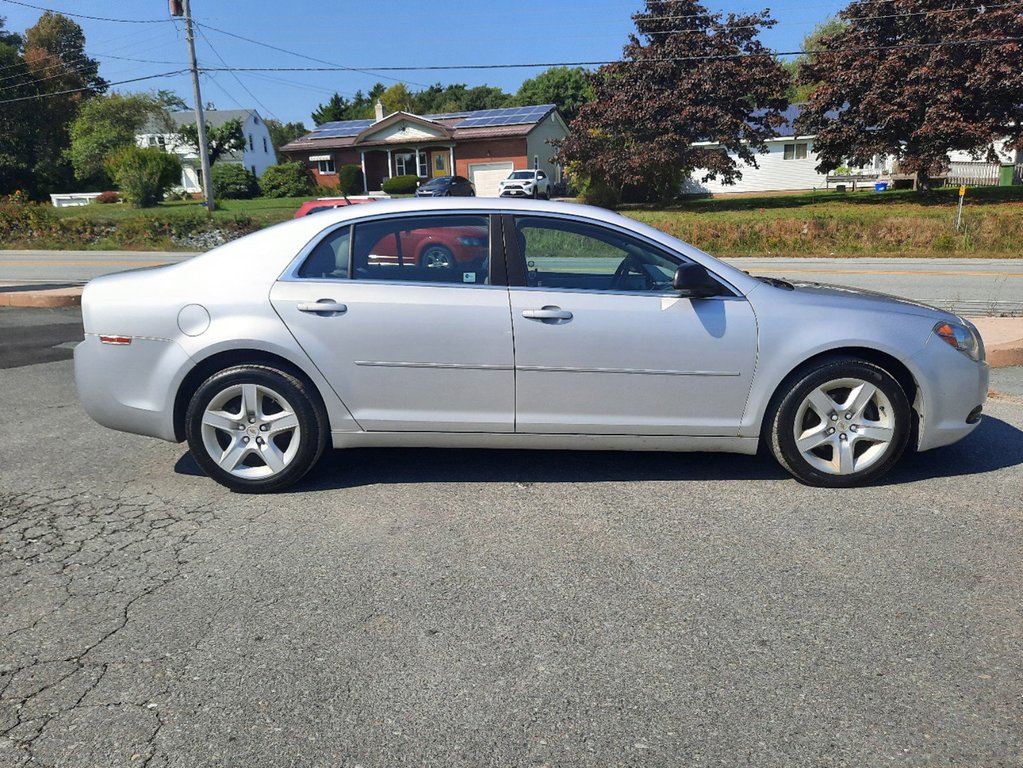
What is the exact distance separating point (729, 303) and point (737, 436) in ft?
2.42

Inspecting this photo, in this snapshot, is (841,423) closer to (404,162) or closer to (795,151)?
(795,151)

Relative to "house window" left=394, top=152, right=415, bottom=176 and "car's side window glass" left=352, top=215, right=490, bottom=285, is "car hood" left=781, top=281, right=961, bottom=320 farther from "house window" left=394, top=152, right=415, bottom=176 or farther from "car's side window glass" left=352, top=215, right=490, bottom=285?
"house window" left=394, top=152, right=415, bottom=176

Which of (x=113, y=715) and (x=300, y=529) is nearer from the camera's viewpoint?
(x=113, y=715)

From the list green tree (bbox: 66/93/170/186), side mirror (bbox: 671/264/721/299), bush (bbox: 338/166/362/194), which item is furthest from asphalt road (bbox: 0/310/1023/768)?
green tree (bbox: 66/93/170/186)

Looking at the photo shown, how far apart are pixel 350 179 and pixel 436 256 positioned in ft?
161

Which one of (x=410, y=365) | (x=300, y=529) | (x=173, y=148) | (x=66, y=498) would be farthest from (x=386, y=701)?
(x=173, y=148)

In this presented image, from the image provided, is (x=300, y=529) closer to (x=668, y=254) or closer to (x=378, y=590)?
(x=378, y=590)

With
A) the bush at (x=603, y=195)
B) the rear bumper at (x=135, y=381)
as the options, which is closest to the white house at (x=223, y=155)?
the bush at (x=603, y=195)

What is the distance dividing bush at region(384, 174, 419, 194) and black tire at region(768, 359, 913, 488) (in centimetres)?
4591

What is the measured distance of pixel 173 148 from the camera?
66312 mm

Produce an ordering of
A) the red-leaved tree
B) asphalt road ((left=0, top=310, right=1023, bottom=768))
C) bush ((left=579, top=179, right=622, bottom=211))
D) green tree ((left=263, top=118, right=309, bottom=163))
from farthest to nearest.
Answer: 1. green tree ((left=263, top=118, right=309, bottom=163))
2. bush ((left=579, top=179, right=622, bottom=211))
3. the red-leaved tree
4. asphalt road ((left=0, top=310, right=1023, bottom=768))

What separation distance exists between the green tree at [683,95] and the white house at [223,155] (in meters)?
37.3

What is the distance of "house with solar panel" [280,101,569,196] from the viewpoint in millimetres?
50875

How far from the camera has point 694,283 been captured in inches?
174
